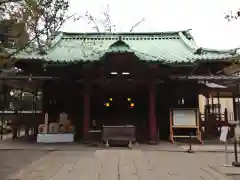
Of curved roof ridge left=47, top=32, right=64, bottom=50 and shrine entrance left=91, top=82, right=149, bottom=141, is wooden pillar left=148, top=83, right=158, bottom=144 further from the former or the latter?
curved roof ridge left=47, top=32, right=64, bottom=50

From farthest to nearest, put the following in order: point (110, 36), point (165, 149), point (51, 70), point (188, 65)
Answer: point (110, 36) → point (51, 70) → point (188, 65) → point (165, 149)

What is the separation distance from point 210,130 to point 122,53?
285 inches

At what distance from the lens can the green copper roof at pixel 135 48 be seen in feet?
45.9

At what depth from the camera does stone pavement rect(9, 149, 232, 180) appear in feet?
24.9

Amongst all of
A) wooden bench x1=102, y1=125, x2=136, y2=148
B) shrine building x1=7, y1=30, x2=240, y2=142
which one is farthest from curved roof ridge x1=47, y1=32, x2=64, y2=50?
wooden bench x1=102, y1=125, x2=136, y2=148

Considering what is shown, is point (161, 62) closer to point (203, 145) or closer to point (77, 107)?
point (203, 145)

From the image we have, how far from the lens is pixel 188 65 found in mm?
14492

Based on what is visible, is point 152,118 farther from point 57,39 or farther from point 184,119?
point 57,39

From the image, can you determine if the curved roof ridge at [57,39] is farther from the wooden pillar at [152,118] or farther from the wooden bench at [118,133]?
the wooden bench at [118,133]

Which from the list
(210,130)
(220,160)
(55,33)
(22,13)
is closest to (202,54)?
(210,130)

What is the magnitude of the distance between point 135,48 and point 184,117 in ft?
18.8

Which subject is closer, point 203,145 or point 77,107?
point 203,145

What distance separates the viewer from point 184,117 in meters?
14.3

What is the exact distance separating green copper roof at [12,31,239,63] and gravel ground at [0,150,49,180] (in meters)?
3.82
